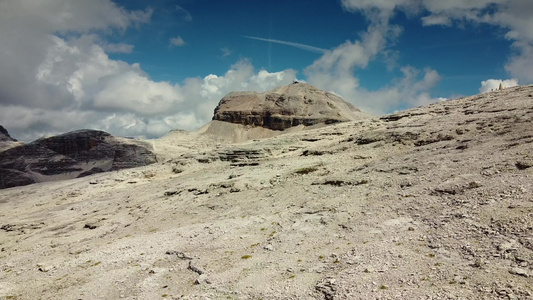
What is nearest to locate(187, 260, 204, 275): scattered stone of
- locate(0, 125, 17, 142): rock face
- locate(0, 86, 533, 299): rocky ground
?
locate(0, 86, 533, 299): rocky ground

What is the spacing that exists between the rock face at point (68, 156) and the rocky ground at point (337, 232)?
122149 mm

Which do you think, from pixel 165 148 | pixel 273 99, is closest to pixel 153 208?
pixel 165 148

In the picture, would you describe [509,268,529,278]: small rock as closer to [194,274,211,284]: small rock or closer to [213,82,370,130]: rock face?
[194,274,211,284]: small rock

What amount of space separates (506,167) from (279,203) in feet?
34.2

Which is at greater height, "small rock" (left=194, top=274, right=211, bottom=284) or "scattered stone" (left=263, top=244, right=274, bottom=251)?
"scattered stone" (left=263, top=244, right=274, bottom=251)

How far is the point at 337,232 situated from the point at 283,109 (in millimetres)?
142673

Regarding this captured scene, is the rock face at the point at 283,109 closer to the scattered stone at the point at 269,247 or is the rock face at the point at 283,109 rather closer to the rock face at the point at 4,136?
the scattered stone at the point at 269,247

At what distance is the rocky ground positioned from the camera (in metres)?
8.40

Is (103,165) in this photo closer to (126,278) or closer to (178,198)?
(178,198)

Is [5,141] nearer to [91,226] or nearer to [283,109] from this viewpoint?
[283,109]

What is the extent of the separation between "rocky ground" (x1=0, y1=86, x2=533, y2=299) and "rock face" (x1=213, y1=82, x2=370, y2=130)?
11981 centimetres

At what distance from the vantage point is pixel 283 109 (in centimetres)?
15288

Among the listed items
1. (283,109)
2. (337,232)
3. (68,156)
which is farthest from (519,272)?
(68,156)

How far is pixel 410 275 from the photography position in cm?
819
